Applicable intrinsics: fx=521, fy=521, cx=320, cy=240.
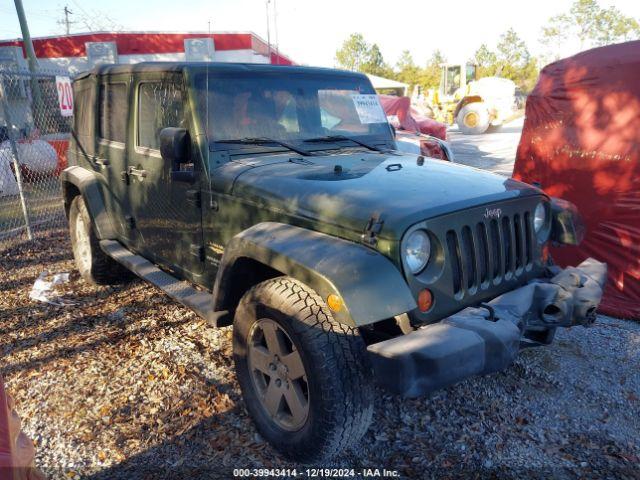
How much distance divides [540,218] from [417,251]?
3.82 feet

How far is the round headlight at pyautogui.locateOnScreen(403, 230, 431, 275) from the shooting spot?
2.41 metres

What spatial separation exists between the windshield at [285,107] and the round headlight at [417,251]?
1.39 metres

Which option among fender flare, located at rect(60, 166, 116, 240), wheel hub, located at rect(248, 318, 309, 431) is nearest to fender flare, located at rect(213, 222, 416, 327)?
wheel hub, located at rect(248, 318, 309, 431)

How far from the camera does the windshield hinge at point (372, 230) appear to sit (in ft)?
7.83

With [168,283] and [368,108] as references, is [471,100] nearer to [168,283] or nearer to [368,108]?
[368,108]

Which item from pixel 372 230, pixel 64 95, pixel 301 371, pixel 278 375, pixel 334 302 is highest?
pixel 64 95

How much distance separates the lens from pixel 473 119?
78.1ft

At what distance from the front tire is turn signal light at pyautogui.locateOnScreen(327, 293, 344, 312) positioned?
0.14 m

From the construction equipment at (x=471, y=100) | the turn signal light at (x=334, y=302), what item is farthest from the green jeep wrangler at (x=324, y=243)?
the construction equipment at (x=471, y=100)

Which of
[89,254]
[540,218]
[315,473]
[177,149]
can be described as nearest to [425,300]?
[315,473]

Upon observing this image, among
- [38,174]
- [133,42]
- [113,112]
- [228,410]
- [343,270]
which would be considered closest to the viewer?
[343,270]

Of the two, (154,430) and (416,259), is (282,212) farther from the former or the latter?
(154,430)

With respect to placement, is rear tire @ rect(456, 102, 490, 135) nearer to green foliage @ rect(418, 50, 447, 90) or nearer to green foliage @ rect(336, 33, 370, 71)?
green foliage @ rect(418, 50, 447, 90)

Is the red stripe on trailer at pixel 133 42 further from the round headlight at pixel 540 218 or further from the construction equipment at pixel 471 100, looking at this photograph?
the round headlight at pixel 540 218
